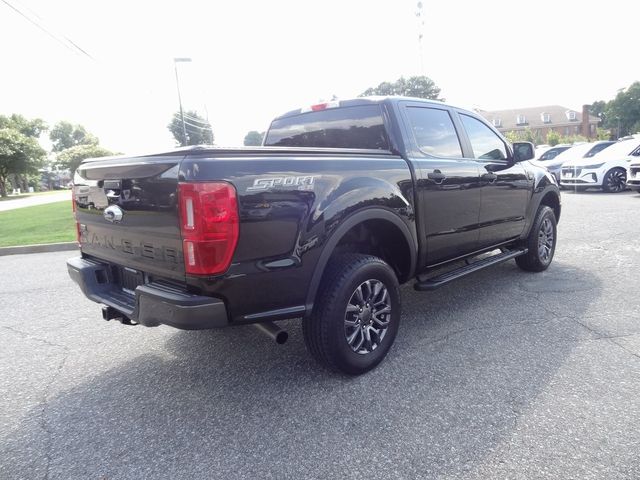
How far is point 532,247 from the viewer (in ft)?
17.0

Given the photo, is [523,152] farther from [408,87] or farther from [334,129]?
[408,87]

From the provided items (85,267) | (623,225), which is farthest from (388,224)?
(623,225)

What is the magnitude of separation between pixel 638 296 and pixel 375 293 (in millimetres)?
3091

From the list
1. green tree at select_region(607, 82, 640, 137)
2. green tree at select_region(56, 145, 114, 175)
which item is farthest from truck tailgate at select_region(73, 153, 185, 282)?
green tree at select_region(607, 82, 640, 137)

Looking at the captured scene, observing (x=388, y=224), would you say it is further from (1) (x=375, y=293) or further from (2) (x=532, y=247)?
(2) (x=532, y=247)

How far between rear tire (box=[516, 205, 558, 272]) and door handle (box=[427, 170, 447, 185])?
2134 millimetres

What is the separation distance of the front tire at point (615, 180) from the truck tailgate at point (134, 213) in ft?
52.4

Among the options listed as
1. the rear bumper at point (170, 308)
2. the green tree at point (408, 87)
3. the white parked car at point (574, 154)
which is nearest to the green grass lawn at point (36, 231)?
the rear bumper at point (170, 308)

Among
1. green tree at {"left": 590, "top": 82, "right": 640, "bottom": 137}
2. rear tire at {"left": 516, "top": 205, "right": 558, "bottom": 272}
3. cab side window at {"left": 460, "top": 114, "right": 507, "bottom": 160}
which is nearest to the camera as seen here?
cab side window at {"left": 460, "top": 114, "right": 507, "bottom": 160}

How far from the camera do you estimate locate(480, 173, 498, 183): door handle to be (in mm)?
4168

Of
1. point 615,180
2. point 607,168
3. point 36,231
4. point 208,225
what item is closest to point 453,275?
point 208,225

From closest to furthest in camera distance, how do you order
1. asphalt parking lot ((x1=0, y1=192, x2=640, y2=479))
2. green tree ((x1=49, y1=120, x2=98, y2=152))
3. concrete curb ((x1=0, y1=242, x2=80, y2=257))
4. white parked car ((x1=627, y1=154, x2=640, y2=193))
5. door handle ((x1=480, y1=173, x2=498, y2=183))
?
asphalt parking lot ((x1=0, y1=192, x2=640, y2=479)) < door handle ((x1=480, y1=173, x2=498, y2=183)) < concrete curb ((x1=0, y1=242, x2=80, y2=257)) < white parked car ((x1=627, y1=154, x2=640, y2=193)) < green tree ((x1=49, y1=120, x2=98, y2=152))

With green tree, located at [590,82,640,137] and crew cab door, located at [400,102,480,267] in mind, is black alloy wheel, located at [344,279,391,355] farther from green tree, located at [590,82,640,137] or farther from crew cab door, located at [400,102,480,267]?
green tree, located at [590,82,640,137]

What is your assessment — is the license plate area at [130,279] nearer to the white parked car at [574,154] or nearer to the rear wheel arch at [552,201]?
the rear wheel arch at [552,201]
